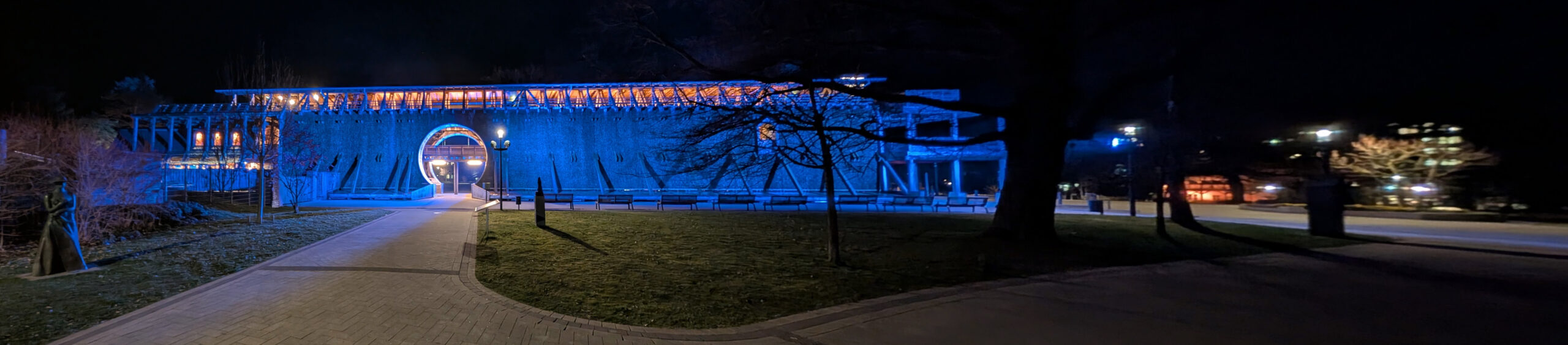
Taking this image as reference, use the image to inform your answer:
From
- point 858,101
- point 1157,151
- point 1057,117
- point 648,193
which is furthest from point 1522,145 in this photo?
point 648,193

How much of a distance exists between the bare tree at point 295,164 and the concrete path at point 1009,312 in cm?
1619

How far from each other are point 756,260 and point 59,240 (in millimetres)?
9220

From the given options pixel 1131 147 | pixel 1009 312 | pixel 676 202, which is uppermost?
pixel 1131 147

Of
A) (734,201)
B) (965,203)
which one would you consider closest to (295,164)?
(734,201)

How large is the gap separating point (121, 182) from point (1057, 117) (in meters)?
19.0

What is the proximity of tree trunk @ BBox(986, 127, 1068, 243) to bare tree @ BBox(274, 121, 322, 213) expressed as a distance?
21828mm

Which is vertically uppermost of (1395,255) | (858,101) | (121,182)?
(858,101)

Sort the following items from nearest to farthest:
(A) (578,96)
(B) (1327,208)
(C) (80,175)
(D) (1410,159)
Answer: (C) (80,175) → (B) (1327,208) → (D) (1410,159) → (A) (578,96)

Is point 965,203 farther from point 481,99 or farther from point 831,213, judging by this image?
point 481,99

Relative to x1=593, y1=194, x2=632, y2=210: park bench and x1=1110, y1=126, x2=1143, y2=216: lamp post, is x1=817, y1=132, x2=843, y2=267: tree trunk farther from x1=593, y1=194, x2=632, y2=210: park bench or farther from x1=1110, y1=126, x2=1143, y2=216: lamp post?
x1=593, y1=194, x2=632, y2=210: park bench

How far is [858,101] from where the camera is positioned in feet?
37.1

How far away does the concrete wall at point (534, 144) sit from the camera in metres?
38.7

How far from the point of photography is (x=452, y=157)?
147 ft

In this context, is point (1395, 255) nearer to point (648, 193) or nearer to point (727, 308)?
point (727, 308)
